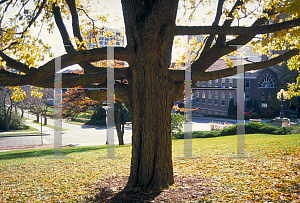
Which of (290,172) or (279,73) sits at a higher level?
(279,73)

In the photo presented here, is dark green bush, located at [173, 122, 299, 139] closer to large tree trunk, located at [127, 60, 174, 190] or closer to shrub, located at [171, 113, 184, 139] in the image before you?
shrub, located at [171, 113, 184, 139]

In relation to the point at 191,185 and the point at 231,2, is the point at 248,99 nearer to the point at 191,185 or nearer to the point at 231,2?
the point at 231,2

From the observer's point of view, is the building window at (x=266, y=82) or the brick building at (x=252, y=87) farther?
the building window at (x=266, y=82)

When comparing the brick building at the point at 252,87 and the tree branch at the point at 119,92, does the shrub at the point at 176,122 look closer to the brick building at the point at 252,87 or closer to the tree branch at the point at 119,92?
the tree branch at the point at 119,92

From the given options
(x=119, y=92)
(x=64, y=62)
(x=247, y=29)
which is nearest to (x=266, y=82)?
(x=247, y=29)

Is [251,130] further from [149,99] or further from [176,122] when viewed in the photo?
[149,99]

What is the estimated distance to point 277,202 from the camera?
4.07 metres

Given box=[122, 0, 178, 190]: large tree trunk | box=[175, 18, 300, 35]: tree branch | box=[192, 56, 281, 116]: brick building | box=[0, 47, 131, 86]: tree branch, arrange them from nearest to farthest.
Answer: box=[175, 18, 300, 35]: tree branch → box=[0, 47, 131, 86]: tree branch → box=[122, 0, 178, 190]: large tree trunk → box=[192, 56, 281, 116]: brick building

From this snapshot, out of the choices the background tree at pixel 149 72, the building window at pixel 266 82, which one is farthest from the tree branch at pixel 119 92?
the building window at pixel 266 82

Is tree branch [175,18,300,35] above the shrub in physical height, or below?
above

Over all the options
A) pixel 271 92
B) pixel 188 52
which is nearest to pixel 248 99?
pixel 271 92

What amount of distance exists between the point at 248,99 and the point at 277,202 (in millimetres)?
40799

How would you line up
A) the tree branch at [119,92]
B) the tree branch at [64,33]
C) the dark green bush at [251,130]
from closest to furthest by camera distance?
the tree branch at [119,92], the tree branch at [64,33], the dark green bush at [251,130]

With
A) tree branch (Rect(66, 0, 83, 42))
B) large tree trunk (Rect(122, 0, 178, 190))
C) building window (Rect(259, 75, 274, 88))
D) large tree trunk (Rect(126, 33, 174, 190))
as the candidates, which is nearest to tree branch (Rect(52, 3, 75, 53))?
tree branch (Rect(66, 0, 83, 42))
